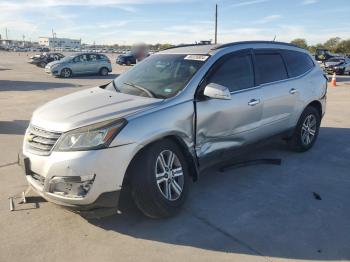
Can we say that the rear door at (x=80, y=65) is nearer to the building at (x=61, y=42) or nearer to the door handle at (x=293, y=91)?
the door handle at (x=293, y=91)

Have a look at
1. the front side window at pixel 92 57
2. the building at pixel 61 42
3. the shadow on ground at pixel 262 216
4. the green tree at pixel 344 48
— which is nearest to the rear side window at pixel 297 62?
the shadow on ground at pixel 262 216

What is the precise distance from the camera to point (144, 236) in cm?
372

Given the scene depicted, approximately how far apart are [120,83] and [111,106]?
1.10m

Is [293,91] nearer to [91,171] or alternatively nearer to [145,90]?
[145,90]

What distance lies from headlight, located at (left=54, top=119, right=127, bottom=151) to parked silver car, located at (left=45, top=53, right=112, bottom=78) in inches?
841

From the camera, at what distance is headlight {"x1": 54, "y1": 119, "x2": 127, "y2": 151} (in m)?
3.53

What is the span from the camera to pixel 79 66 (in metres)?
25.0

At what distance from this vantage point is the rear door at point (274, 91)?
213 inches

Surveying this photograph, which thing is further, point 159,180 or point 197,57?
point 197,57

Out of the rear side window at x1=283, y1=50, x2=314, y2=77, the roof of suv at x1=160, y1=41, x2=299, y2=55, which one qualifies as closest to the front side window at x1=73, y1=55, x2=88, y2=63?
the rear side window at x1=283, y1=50, x2=314, y2=77

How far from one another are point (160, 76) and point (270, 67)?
69.0 inches

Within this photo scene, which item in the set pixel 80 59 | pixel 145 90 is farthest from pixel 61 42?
pixel 145 90

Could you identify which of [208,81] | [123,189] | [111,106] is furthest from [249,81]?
[123,189]

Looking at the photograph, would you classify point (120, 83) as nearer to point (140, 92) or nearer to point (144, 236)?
point (140, 92)
